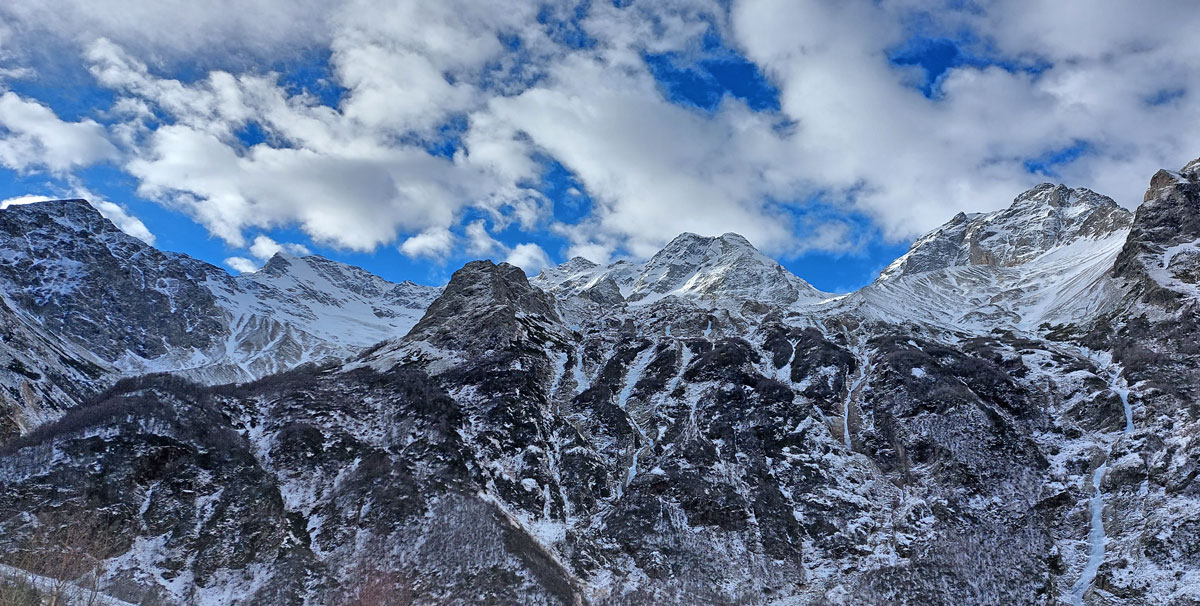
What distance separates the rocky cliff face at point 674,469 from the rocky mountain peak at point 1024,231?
71.2m

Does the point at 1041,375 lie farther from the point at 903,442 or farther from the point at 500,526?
the point at 500,526

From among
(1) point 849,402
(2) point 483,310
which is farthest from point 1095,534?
(2) point 483,310

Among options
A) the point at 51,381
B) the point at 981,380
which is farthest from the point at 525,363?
the point at 51,381

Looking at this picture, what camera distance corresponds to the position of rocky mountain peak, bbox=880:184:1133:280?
165 m

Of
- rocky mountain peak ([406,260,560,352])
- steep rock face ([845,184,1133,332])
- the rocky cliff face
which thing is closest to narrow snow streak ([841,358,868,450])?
the rocky cliff face

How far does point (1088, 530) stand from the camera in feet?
171

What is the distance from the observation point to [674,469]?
219ft

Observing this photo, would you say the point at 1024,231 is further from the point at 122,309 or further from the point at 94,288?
the point at 94,288

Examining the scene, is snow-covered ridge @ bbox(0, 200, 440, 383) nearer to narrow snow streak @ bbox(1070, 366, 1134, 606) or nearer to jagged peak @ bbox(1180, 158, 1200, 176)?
narrow snow streak @ bbox(1070, 366, 1134, 606)

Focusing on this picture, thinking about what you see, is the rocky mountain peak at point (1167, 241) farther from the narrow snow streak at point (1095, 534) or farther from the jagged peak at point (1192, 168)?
the narrow snow streak at point (1095, 534)

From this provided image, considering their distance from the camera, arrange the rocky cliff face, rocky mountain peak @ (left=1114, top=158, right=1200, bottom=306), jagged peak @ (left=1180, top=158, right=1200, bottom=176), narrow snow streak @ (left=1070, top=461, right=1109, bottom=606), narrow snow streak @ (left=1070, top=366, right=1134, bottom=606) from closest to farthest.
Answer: narrow snow streak @ (left=1070, top=461, right=1109, bottom=606), narrow snow streak @ (left=1070, top=366, right=1134, bottom=606), the rocky cliff face, rocky mountain peak @ (left=1114, top=158, right=1200, bottom=306), jagged peak @ (left=1180, top=158, right=1200, bottom=176)

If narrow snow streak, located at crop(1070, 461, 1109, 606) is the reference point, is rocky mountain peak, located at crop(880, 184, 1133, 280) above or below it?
above

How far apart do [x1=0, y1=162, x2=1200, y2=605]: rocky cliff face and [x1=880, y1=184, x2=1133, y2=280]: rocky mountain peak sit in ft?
234

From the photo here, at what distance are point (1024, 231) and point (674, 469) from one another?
→ 16398 cm
